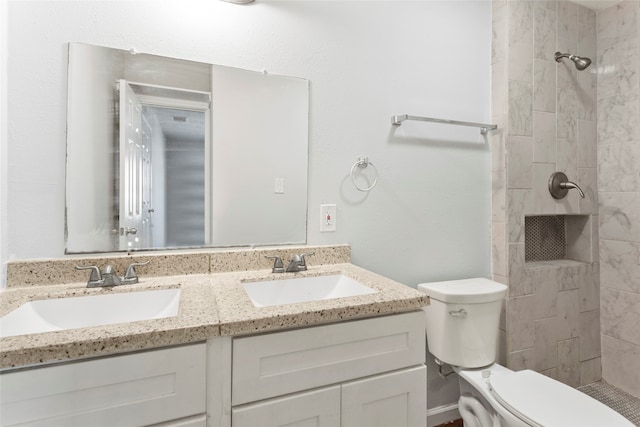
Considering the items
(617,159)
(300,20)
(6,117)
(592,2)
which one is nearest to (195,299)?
(6,117)

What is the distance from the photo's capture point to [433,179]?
1719 mm

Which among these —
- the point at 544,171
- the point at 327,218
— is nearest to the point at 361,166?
the point at 327,218

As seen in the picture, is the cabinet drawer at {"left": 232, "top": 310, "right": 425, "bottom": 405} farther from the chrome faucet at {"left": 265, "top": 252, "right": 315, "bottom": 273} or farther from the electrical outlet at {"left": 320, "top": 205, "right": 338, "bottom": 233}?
the electrical outlet at {"left": 320, "top": 205, "right": 338, "bottom": 233}

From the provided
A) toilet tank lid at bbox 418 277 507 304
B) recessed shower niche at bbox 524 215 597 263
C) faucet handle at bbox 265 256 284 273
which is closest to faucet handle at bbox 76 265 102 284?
faucet handle at bbox 265 256 284 273

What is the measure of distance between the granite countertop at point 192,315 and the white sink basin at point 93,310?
0.02 metres

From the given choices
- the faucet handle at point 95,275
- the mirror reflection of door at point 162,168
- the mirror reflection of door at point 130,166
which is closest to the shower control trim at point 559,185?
the mirror reflection of door at point 162,168

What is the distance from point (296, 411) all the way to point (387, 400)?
28cm

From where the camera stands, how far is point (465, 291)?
1.49 meters

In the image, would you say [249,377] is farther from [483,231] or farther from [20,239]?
[483,231]

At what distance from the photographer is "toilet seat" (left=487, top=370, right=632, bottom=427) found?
1081 millimetres

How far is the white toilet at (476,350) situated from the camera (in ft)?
4.15

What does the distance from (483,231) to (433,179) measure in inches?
17.9

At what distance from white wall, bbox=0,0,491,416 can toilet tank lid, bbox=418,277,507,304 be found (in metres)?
0.13

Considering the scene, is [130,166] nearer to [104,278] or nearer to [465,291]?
[104,278]
